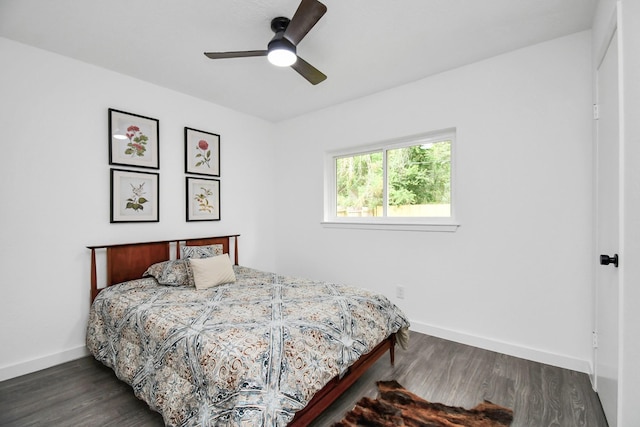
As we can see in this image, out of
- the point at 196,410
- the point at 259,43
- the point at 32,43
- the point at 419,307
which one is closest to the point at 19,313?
the point at 196,410

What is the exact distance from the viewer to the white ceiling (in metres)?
1.93

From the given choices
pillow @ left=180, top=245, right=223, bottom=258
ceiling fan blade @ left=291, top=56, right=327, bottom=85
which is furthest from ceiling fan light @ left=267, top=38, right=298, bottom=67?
pillow @ left=180, top=245, right=223, bottom=258

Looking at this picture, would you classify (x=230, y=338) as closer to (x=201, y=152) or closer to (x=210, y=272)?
(x=210, y=272)

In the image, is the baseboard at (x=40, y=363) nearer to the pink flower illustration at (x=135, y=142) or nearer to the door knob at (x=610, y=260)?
the pink flower illustration at (x=135, y=142)

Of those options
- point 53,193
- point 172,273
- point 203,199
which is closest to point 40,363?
point 172,273

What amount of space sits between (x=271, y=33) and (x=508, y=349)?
3276 mm

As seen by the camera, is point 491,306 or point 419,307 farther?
point 419,307

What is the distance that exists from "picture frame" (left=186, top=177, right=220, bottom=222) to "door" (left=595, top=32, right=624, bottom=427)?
3521 millimetres

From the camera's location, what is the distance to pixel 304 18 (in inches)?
66.3

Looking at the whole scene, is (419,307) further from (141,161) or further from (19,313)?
(19,313)

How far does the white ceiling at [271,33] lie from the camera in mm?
1934

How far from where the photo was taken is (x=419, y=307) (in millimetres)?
3035

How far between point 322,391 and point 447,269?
1.79 meters

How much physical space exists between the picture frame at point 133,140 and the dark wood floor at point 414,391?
6.09 feet
